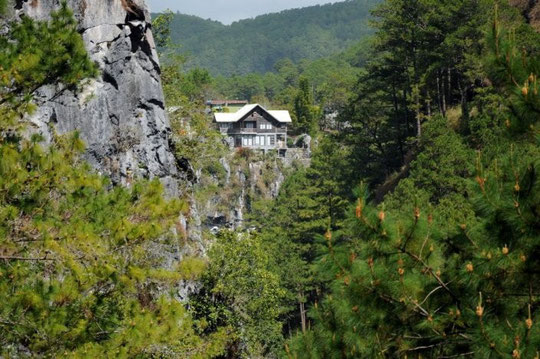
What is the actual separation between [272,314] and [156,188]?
14.0 m

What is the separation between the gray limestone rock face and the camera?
60.2 ft

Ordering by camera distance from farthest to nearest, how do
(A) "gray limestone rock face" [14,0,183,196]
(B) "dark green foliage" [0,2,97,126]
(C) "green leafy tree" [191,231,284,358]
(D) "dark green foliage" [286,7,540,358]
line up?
(C) "green leafy tree" [191,231,284,358], (A) "gray limestone rock face" [14,0,183,196], (B) "dark green foliage" [0,2,97,126], (D) "dark green foliage" [286,7,540,358]

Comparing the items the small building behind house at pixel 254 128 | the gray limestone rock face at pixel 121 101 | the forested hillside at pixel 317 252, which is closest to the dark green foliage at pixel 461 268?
the forested hillside at pixel 317 252

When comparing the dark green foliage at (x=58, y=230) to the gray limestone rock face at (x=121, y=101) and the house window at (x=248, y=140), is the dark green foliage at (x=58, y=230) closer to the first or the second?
the gray limestone rock face at (x=121, y=101)

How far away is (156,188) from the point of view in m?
8.04

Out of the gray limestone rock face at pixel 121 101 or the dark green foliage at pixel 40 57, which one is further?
the gray limestone rock face at pixel 121 101

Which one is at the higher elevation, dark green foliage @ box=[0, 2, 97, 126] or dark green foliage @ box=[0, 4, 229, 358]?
dark green foliage @ box=[0, 2, 97, 126]

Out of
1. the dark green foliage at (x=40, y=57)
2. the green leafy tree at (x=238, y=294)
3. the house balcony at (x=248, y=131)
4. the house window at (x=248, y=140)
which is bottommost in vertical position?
the green leafy tree at (x=238, y=294)

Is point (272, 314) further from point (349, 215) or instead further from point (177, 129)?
point (349, 215)

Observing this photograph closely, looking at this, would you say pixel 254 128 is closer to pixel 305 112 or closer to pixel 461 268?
pixel 305 112

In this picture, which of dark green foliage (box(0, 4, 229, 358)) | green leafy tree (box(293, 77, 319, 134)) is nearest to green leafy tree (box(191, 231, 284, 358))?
dark green foliage (box(0, 4, 229, 358))

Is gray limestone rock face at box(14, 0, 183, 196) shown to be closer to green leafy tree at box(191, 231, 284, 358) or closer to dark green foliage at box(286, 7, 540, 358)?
green leafy tree at box(191, 231, 284, 358)

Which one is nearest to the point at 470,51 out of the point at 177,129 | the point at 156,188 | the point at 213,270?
the point at 177,129

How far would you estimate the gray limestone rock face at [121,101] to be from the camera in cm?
1834
